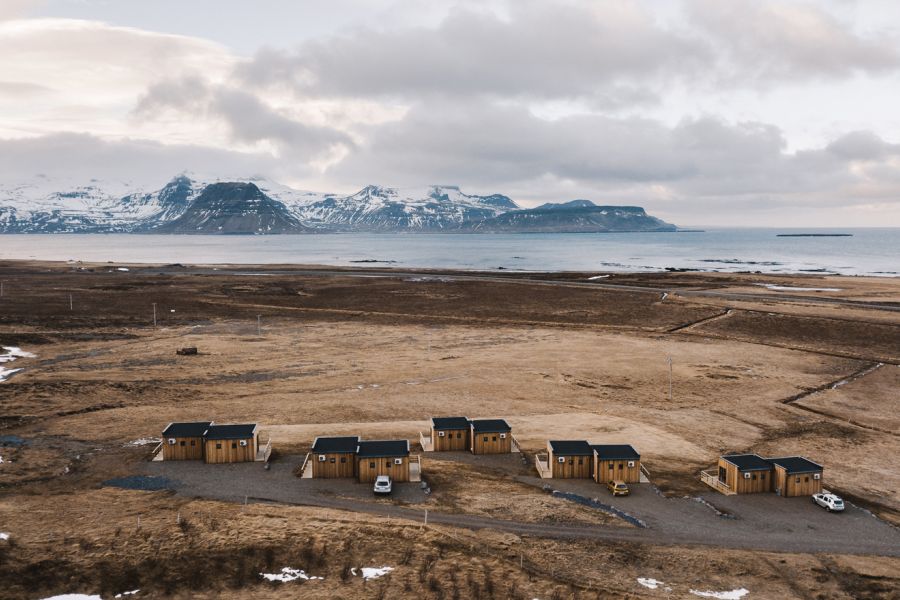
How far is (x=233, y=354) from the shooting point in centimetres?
7781

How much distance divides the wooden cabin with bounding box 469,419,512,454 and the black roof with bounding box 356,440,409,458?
662cm

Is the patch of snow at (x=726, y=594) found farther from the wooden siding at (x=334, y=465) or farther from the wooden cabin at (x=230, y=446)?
the wooden cabin at (x=230, y=446)

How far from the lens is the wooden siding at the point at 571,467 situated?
40469 mm

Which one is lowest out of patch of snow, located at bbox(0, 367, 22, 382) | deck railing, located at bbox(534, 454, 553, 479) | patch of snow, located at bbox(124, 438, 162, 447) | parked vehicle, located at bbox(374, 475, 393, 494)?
deck railing, located at bbox(534, 454, 553, 479)

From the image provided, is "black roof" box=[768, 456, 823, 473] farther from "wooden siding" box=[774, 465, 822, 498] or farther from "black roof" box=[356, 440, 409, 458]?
"black roof" box=[356, 440, 409, 458]

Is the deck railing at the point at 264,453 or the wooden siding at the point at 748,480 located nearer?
the wooden siding at the point at 748,480

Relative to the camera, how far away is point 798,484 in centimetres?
3800

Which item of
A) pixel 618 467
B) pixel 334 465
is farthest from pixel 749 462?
pixel 334 465

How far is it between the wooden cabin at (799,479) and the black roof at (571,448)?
37.8 feet

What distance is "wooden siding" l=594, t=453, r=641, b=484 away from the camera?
3916 centimetres

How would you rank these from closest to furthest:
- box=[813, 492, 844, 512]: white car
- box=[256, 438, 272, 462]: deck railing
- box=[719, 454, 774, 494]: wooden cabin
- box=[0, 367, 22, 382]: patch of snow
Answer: box=[813, 492, 844, 512]: white car → box=[719, 454, 774, 494]: wooden cabin → box=[256, 438, 272, 462]: deck railing → box=[0, 367, 22, 382]: patch of snow

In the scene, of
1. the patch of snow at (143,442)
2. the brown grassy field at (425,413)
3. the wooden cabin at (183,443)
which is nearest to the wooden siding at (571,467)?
the brown grassy field at (425,413)

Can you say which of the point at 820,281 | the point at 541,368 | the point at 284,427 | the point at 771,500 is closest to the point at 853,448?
the point at 771,500

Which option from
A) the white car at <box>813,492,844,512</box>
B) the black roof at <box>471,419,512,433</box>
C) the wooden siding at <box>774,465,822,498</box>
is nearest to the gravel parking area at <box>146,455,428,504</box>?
the black roof at <box>471,419,512,433</box>
